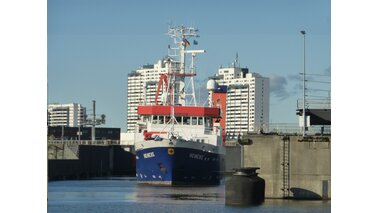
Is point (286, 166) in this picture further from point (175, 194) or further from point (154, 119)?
point (154, 119)

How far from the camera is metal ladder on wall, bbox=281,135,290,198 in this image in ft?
70.1

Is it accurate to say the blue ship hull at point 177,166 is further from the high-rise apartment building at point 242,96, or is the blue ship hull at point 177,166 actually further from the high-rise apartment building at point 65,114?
the high-rise apartment building at point 65,114

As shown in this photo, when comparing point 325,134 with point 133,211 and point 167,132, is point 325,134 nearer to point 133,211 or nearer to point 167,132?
point 133,211

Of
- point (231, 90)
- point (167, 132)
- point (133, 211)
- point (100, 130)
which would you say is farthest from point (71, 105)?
point (133, 211)

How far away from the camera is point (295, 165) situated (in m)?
21.5

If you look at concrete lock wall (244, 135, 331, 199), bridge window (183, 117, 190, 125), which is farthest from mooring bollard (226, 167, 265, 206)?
bridge window (183, 117, 190, 125)

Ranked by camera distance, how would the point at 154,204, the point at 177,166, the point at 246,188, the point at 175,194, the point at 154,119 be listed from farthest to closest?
the point at 154,119 < the point at 177,166 < the point at 175,194 < the point at 154,204 < the point at 246,188

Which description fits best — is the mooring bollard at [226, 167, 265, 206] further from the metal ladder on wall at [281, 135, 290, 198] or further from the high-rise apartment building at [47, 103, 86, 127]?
the high-rise apartment building at [47, 103, 86, 127]

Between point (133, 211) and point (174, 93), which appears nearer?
point (133, 211)

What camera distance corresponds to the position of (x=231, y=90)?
A: 145 ft

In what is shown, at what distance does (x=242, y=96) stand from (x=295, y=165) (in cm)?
2409

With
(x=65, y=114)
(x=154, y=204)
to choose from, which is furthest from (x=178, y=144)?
(x=65, y=114)

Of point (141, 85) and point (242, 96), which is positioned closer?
point (242, 96)
